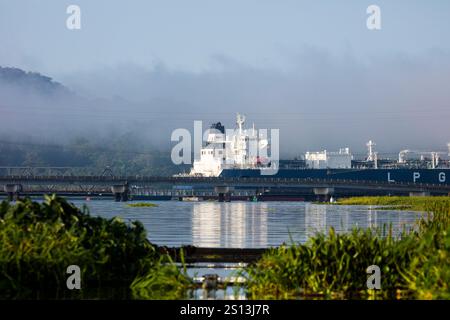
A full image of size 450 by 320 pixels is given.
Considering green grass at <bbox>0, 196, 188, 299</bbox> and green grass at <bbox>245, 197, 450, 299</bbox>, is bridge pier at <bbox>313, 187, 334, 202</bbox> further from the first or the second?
green grass at <bbox>245, 197, 450, 299</bbox>

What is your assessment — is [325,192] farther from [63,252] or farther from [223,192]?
[63,252]

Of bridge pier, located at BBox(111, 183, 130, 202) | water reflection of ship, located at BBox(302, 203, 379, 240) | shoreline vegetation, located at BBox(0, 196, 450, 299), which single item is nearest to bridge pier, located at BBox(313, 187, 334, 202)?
bridge pier, located at BBox(111, 183, 130, 202)

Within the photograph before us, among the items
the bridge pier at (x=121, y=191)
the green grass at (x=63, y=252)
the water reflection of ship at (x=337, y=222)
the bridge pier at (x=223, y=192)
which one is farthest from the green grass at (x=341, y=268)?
the bridge pier at (x=223, y=192)

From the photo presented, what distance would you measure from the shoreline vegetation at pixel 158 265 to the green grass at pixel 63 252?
2 centimetres

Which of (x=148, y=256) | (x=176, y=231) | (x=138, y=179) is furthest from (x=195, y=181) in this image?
(x=148, y=256)

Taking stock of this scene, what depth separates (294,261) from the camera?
63.5 feet

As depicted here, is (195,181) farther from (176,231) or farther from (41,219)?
(41,219)

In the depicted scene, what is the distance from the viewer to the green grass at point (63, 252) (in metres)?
19.4

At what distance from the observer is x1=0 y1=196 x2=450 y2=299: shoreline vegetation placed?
1909 centimetres

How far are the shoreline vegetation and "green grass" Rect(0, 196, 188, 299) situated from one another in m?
0.02

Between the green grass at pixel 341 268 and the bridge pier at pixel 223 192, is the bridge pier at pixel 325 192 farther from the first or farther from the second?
the green grass at pixel 341 268

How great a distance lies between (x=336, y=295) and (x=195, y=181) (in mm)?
153174
